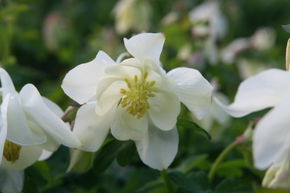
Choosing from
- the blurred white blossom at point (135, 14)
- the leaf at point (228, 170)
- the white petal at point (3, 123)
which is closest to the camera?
the white petal at point (3, 123)

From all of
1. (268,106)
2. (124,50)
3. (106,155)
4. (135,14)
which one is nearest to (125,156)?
(106,155)

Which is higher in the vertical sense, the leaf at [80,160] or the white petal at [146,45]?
the white petal at [146,45]

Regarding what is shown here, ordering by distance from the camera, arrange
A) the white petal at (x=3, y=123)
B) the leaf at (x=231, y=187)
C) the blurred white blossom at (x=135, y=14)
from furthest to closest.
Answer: the blurred white blossom at (x=135, y=14) → the leaf at (x=231, y=187) → the white petal at (x=3, y=123)

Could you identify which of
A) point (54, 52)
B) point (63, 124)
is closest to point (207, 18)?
point (54, 52)

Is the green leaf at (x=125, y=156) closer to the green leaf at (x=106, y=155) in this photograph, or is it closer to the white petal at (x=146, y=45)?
the green leaf at (x=106, y=155)

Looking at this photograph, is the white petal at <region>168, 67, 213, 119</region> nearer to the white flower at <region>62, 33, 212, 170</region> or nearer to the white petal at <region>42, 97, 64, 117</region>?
the white flower at <region>62, 33, 212, 170</region>

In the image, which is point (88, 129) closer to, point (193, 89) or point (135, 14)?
point (193, 89)

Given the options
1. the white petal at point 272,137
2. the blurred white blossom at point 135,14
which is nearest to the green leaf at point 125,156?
the white petal at point 272,137

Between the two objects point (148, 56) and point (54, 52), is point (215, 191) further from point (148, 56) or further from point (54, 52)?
point (54, 52)

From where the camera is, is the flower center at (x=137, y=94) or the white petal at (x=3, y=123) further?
the flower center at (x=137, y=94)

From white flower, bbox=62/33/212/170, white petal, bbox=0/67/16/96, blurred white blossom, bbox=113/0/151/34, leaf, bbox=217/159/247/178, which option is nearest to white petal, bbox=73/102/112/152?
white flower, bbox=62/33/212/170
